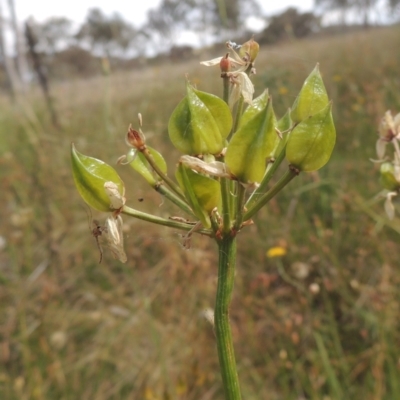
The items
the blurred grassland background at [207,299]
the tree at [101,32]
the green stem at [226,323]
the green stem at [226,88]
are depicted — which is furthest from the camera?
the tree at [101,32]

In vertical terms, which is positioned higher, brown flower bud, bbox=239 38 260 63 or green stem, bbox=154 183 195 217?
brown flower bud, bbox=239 38 260 63

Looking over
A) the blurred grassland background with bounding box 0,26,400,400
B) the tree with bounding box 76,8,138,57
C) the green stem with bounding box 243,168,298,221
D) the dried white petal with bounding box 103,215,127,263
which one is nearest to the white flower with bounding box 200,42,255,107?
the green stem with bounding box 243,168,298,221

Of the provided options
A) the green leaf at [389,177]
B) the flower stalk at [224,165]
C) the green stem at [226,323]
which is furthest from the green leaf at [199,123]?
the green leaf at [389,177]

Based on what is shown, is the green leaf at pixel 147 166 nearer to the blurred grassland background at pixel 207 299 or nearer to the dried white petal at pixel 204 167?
the dried white petal at pixel 204 167

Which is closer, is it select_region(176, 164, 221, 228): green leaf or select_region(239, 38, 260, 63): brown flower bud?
select_region(176, 164, 221, 228): green leaf

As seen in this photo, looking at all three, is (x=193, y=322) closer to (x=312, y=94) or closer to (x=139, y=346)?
(x=139, y=346)

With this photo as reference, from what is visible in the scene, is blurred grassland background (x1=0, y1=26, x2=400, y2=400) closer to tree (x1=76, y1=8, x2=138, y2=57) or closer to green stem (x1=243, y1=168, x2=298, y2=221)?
→ green stem (x1=243, y1=168, x2=298, y2=221)
